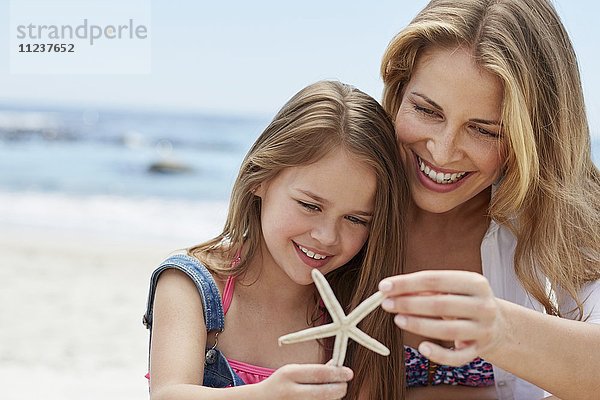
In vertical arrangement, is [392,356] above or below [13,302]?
above

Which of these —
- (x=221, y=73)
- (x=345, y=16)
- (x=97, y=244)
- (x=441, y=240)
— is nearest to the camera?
(x=441, y=240)

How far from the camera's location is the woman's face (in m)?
2.54

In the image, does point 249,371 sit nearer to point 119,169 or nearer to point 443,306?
point 443,306

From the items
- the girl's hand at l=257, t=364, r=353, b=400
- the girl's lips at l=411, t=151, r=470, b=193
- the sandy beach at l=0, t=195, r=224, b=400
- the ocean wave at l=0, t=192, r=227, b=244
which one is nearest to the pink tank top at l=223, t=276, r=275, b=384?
the girl's hand at l=257, t=364, r=353, b=400

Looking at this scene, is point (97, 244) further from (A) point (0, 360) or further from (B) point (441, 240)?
(B) point (441, 240)

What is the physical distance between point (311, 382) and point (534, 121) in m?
1.16

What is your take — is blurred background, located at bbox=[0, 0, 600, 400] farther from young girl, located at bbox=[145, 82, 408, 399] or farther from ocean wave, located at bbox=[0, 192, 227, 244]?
young girl, located at bbox=[145, 82, 408, 399]

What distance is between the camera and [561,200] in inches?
110

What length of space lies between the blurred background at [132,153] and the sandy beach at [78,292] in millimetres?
18

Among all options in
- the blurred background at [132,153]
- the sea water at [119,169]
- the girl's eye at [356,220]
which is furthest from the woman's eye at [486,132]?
the sea water at [119,169]

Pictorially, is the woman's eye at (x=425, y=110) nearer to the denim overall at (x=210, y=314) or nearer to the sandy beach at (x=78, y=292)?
the denim overall at (x=210, y=314)

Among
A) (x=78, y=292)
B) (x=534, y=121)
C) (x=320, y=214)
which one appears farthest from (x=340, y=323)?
(x=78, y=292)

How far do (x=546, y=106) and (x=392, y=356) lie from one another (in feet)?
2.98

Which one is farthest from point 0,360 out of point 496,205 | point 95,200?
point 95,200
